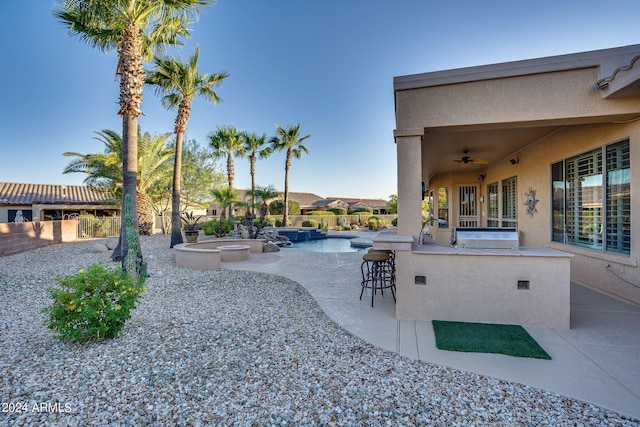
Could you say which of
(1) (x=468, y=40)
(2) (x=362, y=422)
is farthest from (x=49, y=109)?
(2) (x=362, y=422)

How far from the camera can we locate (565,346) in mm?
3734

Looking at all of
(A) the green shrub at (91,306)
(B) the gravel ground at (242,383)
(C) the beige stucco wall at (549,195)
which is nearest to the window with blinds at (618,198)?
(C) the beige stucco wall at (549,195)

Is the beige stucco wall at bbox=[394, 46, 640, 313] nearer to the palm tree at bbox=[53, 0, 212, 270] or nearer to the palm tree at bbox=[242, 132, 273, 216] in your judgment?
the palm tree at bbox=[53, 0, 212, 270]

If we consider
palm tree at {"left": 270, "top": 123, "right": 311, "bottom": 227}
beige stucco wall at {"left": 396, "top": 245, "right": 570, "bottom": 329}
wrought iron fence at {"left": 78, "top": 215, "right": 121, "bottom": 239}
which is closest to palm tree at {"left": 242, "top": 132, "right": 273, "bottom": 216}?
palm tree at {"left": 270, "top": 123, "right": 311, "bottom": 227}

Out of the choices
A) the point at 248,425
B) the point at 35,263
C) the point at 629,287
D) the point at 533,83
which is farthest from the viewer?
the point at 35,263

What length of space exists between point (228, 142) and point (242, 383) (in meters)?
23.2

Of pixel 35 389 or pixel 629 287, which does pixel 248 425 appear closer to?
pixel 35 389

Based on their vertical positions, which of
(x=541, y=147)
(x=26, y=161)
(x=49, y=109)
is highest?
(x=49, y=109)

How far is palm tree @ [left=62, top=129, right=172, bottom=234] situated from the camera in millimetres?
17812

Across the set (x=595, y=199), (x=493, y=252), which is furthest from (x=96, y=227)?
(x=595, y=199)

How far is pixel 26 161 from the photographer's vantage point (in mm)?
21938

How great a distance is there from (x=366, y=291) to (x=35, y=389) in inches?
211

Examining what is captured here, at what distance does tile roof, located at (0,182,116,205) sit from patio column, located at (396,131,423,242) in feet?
73.0

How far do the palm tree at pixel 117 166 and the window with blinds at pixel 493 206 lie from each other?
1873 cm
